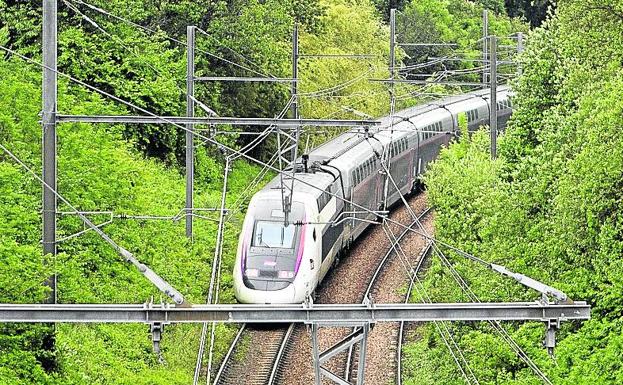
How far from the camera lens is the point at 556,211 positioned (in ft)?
61.7

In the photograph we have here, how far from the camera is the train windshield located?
2517 centimetres

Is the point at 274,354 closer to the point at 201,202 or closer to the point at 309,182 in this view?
the point at 309,182

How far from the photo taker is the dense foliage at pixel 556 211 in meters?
16.9

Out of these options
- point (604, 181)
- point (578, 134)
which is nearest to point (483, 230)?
point (578, 134)

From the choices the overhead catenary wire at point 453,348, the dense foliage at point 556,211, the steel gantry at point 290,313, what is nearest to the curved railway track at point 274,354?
the overhead catenary wire at point 453,348

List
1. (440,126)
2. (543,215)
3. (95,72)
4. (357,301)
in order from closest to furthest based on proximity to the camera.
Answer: (543,215), (357,301), (95,72), (440,126)

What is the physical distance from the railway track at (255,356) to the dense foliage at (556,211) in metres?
2.68

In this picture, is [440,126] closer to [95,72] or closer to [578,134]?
[95,72]

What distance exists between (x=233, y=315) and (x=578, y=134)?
26.9 feet

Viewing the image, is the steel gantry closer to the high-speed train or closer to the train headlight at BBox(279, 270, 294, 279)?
the high-speed train

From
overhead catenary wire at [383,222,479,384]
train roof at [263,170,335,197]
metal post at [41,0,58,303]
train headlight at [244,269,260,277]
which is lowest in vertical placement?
overhead catenary wire at [383,222,479,384]

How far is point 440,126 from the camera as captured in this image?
45531mm

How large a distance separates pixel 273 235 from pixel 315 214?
5.32 feet

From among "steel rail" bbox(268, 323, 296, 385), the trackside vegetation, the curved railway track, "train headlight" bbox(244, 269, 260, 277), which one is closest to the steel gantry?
the trackside vegetation
